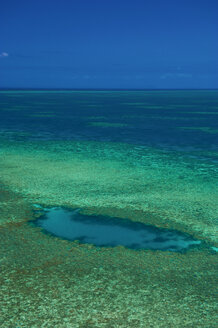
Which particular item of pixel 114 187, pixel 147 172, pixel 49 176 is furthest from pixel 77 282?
pixel 147 172

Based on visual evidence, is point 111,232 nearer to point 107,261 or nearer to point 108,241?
point 108,241

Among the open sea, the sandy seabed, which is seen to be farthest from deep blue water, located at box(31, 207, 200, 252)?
the sandy seabed

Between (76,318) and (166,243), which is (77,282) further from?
(166,243)

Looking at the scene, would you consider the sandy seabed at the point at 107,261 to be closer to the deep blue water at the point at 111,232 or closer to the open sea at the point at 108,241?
the open sea at the point at 108,241

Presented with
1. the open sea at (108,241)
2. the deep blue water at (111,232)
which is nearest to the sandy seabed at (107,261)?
the open sea at (108,241)

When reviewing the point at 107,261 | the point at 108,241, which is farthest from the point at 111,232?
the point at 107,261

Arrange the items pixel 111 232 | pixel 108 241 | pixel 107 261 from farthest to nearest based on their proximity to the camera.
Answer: pixel 111 232, pixel 108 241, pixel 107 261
